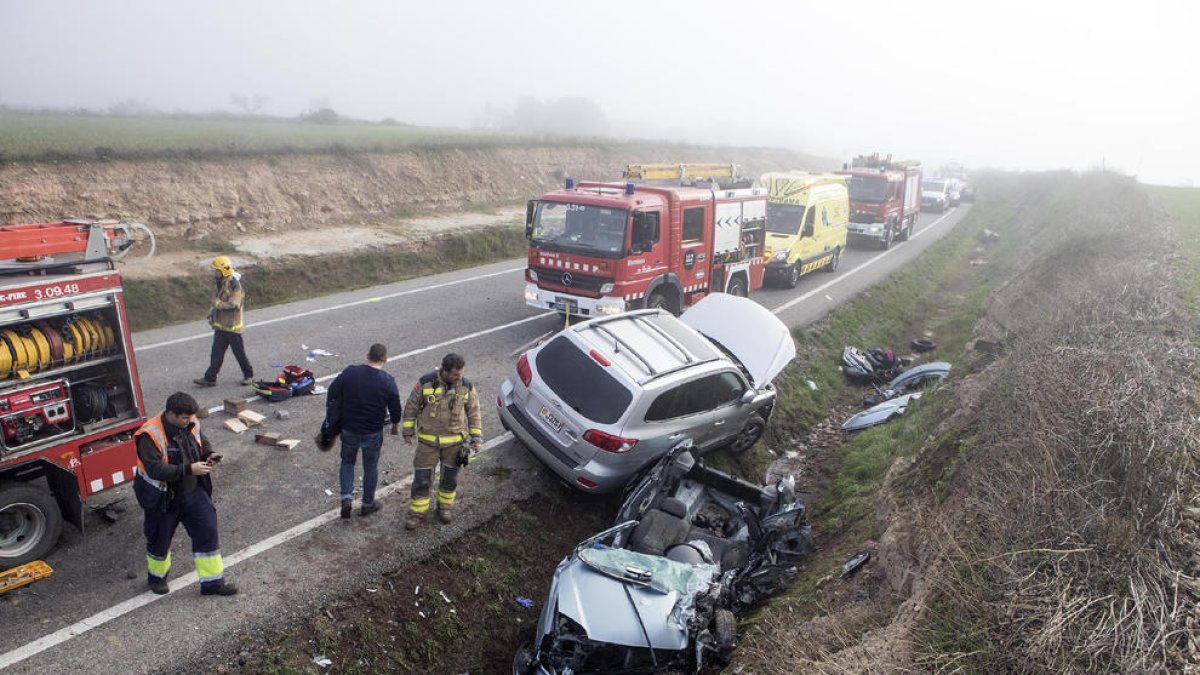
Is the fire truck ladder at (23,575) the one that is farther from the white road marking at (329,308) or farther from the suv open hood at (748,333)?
the suv open hood at (748,333)

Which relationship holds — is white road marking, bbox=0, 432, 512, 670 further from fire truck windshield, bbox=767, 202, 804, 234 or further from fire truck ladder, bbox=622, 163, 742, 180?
fire truck windshield, bbox=767, 202, 804, 234

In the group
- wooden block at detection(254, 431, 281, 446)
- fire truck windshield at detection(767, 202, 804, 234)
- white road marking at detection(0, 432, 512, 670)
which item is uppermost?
fire truck windshield at detection(767, 202, 804, 234)

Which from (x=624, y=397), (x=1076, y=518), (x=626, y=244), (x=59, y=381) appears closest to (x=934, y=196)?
(x=626, y=244)

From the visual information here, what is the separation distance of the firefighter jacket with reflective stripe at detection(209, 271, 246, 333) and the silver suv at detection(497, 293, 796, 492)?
390 centimetres

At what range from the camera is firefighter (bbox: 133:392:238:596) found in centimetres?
526

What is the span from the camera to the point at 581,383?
747 cm

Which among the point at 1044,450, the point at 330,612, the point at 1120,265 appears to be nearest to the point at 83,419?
the point at 330,612

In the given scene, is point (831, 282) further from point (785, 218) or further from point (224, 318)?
point (224, 318)

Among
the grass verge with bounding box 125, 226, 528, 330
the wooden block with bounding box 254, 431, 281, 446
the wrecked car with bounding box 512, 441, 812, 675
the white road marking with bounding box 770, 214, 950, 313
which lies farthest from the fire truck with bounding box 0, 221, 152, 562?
the white road marking with bounding box 770, 214, 950, 313

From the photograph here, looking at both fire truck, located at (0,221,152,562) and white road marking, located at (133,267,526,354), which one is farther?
white road marking, located at (133,267,526,354)

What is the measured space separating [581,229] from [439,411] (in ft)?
21.0

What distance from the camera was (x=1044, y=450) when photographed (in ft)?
18.0

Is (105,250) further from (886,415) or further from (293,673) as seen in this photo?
(886,415)

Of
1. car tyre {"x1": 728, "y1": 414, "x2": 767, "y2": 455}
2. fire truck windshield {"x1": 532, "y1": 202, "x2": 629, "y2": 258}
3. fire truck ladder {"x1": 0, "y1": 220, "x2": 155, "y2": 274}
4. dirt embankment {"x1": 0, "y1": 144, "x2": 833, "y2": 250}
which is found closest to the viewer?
fire truck ladder {"x1": 0, "y1": 220, "x2": 155, "y2": 274}
